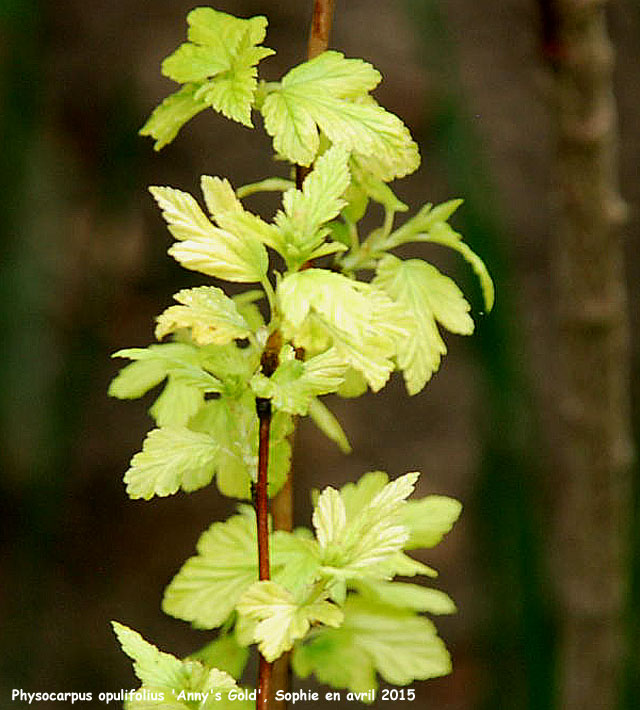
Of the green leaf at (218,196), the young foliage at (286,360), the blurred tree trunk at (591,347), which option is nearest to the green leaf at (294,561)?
the young foliage at (286,360)

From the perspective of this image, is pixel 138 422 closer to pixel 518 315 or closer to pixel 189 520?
pixel 189 520

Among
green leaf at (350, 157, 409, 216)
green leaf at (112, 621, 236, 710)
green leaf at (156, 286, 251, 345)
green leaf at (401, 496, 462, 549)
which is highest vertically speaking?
green leaf at (350, 157, 409, 216)

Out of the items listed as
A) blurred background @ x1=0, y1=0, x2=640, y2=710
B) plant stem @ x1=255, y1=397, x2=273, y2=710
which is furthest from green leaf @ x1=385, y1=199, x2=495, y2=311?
blurred background @ x1=0, y1=0, x2=640, y2=710

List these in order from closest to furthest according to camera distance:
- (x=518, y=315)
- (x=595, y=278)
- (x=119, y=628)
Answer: (x=119, y=628) → (x=595, y=278) → (x=518, y=315)

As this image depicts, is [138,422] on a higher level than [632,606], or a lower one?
higher

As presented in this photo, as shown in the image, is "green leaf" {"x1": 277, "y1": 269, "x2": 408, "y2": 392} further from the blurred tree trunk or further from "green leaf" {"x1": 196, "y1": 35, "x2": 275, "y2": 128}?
the blurred tree trunk

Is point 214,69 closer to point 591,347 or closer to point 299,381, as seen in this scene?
point 299,381

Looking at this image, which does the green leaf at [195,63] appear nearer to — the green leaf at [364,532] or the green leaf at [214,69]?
the green leaf at [214,69]

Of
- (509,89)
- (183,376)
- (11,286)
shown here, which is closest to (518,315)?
(509,89)
